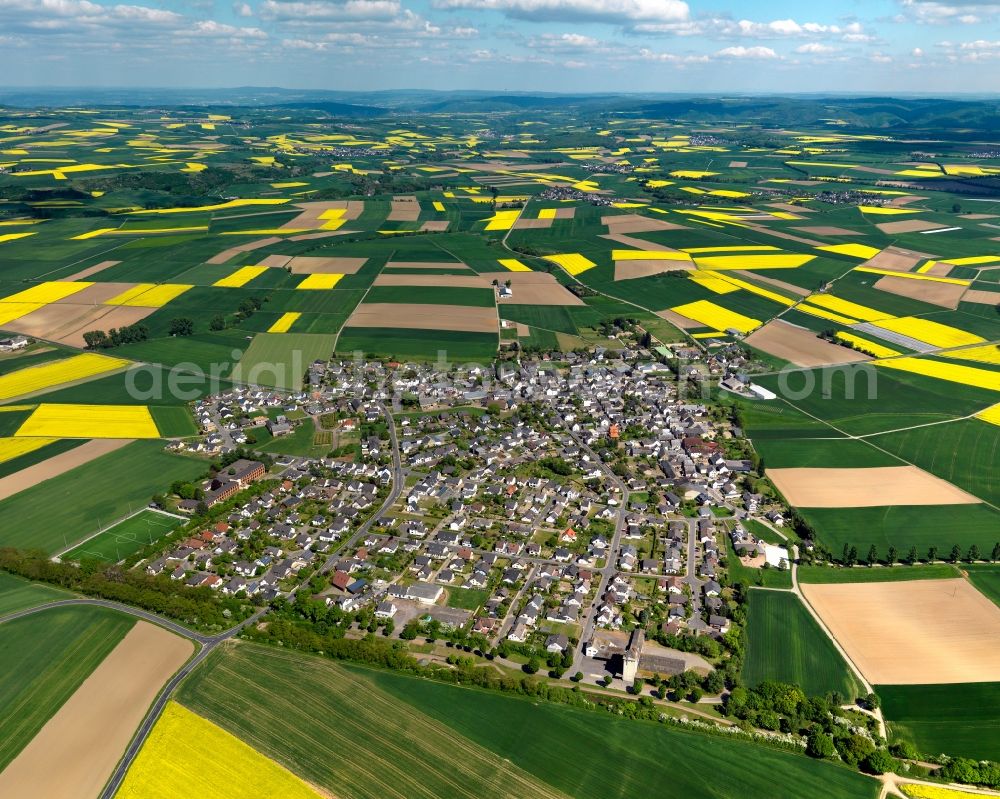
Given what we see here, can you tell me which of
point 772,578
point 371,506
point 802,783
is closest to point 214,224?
point 371,506

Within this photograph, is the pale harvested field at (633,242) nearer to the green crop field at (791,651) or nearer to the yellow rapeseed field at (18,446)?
the green crop field at (791,651)

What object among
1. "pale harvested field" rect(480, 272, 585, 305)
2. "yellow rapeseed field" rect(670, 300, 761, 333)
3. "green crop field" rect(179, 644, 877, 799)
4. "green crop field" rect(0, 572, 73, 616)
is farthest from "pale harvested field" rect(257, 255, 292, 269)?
"green crop field" rect(179, 644, 877, 799)

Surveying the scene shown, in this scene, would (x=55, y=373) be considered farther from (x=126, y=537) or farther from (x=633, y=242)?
(x=633, y=242)

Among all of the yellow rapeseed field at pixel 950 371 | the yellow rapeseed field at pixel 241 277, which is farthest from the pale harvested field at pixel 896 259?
the yellow rapeseed field at pixel 241 277

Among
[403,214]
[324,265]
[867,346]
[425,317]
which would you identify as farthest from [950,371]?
[403,214]

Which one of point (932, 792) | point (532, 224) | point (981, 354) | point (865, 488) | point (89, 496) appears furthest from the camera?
point (532, 224)
